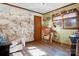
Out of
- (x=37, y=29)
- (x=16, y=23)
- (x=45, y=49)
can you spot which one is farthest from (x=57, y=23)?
(x=16, y=23)

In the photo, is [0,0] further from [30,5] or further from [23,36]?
[23,36]

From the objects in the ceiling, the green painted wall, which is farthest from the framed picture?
the ceiling

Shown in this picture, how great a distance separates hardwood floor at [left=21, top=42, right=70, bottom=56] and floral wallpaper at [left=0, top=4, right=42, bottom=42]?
5.5 inches

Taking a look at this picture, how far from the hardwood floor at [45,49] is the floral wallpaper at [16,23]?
0.14 metres

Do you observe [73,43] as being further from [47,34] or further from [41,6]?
[41,6]

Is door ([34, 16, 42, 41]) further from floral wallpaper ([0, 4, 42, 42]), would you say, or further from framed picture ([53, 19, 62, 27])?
framed picture ([53, 19, 62, 27])

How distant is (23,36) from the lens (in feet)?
6.51

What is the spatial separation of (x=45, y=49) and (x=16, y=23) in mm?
661

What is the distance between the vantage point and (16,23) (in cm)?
194

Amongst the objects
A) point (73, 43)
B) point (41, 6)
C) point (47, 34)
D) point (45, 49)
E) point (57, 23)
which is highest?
point (41, 6)

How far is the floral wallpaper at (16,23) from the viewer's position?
6.27 feet

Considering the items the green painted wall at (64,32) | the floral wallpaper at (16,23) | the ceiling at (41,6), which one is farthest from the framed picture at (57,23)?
the floral wallpaper at (16,23)

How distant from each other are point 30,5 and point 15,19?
0.35 metres

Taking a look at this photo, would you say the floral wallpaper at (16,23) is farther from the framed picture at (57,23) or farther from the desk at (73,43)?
the desk at (73,43)
